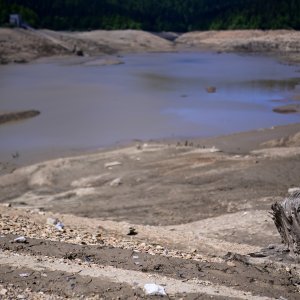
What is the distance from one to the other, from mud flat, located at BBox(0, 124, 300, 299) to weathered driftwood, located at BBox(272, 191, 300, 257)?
182mm

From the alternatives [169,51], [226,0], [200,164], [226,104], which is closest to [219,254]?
[200,164]

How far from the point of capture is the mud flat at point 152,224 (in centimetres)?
505

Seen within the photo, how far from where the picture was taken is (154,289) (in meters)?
4.80

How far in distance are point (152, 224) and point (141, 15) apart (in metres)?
101

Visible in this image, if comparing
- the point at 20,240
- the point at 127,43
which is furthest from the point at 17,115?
the point at 127,43

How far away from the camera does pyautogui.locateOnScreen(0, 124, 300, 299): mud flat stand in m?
5.05

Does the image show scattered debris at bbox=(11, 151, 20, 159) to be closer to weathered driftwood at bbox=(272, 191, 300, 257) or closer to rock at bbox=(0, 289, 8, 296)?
weathered driftwood at bbox=(272, 191, 300, 257)

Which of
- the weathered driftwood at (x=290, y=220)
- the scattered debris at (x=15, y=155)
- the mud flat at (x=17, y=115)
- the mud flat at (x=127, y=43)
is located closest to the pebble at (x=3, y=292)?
the weathered driftwood at (x=290, y=220)

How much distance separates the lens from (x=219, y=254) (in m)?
7.10

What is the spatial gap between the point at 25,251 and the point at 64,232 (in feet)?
4.71

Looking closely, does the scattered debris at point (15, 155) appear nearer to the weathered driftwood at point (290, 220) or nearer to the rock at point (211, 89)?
the weathered driftwood at point (290, 220)

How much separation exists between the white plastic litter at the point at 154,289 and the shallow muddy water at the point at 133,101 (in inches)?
596

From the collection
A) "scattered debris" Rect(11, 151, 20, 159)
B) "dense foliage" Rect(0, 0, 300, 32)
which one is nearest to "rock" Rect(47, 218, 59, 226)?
"scattered debris" Rect(11, 151, 20, 159)

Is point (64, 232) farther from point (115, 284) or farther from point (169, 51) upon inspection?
point (169, 51)
